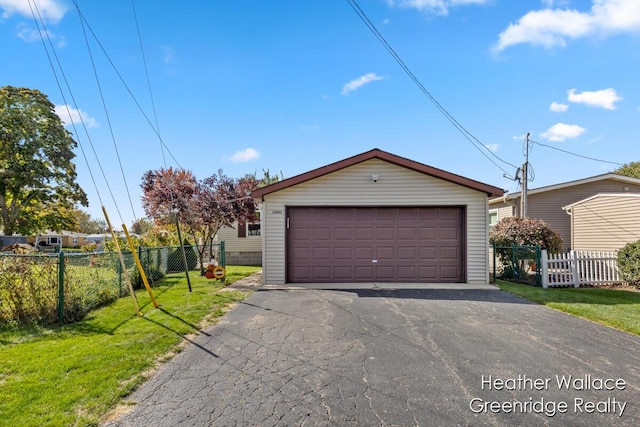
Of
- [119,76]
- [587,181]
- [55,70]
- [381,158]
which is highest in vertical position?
[119,76]

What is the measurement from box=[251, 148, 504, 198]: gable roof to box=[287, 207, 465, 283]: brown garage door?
864mm

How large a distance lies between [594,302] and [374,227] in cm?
537

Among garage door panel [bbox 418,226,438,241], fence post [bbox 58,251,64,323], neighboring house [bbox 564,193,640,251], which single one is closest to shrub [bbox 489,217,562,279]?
neighboring house [bbox 564,193,640,251]

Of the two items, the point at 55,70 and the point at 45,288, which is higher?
the point at 55,70

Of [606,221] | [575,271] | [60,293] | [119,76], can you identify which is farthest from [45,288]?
[606,221]

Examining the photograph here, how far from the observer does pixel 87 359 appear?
12.8 ft

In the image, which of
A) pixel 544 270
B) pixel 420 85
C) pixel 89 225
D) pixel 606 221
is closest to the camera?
pixel 544 270

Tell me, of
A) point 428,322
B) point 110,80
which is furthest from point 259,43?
point 428,322

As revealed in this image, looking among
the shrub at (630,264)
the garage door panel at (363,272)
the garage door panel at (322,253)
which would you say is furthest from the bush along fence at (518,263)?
the garage door panel at (322,253)

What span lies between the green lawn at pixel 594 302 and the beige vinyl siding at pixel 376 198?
5.09 feet

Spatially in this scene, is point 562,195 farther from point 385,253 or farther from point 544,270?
point 385,253

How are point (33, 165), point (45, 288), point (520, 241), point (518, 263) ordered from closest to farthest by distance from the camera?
point (45, 288) < point (518, 263) < point (520, 241) < point (33, 165)

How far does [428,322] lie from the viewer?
18.6 feet

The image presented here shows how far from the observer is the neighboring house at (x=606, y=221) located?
1196 centimetres
